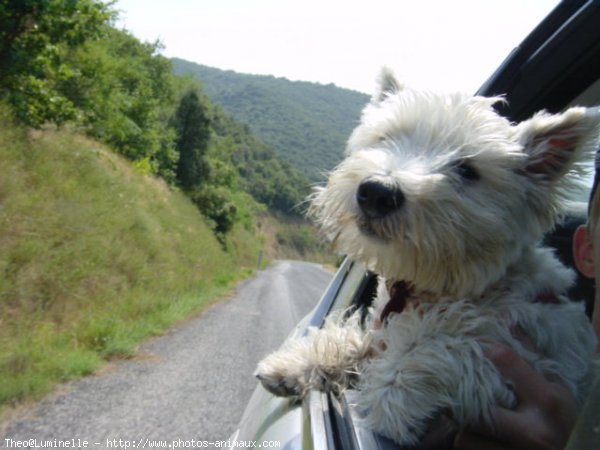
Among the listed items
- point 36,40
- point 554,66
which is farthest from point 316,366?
point 36,40

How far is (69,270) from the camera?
10148 millimetres

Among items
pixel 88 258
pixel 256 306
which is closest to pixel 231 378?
pixel 88 258

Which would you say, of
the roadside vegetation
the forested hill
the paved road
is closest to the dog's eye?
the roadside vegetation

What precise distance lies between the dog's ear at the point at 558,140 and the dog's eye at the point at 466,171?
0.58 feet

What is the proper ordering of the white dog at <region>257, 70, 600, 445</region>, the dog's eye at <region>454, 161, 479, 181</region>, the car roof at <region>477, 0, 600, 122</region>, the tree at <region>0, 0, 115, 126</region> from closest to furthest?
the white dog at <region>257, 70, 600, 445</region>, the dog's eye at <region>454, 161, 479, 181</region>, the car roof at <region>477, 0, 600, 122</region>, the tree at <region>0, 0, 115, 126</region>

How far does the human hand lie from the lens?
141 cm

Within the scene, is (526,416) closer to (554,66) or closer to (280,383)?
(280,383)

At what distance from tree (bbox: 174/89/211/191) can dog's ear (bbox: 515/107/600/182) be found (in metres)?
42.1

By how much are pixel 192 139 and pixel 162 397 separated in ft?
127

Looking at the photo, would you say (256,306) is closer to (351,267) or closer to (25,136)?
(25,136)

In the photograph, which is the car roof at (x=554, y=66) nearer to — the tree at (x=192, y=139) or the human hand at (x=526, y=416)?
the human hand at (x=526, y=416)

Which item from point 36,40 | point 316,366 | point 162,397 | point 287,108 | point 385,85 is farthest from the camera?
point 287,108

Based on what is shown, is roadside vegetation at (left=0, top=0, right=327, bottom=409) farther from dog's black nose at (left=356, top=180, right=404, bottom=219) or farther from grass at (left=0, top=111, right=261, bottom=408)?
dog's black nose at (left=356, top=180, right=404, bottom=219)

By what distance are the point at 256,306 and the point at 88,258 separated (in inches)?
356
